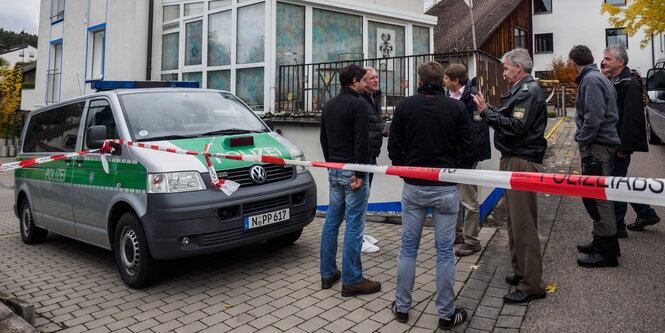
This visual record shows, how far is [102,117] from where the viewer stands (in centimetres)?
515

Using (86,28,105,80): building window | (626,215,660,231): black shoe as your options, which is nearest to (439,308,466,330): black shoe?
(626,215,660,231): black shoe

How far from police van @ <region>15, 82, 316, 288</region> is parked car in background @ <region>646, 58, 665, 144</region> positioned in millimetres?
9837

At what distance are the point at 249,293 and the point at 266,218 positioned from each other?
0.76 m

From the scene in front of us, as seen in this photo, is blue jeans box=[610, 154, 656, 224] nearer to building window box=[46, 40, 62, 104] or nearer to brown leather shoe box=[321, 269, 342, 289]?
brown leather shoe box=[321, 269, 342, 289]

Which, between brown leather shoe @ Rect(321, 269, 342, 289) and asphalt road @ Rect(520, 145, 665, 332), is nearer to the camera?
asphalt road @ Rect(520, 145, 665, 332)

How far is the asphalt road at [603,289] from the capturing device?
11.0 ft

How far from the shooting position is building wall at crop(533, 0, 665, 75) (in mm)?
31375

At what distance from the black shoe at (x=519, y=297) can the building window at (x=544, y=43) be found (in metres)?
35.1

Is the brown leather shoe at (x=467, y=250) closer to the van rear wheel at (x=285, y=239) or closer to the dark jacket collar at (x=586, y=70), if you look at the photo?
the van rear wheel at (x=285, y=239)

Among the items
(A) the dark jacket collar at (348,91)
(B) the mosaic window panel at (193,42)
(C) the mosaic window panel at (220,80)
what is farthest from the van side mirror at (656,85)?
(B) the mosaic window panel at (193,42)

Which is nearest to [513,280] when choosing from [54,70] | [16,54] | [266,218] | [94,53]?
[266,218]

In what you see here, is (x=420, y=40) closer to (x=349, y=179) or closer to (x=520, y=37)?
(x=349, y=179)

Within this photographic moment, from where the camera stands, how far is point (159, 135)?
478 cm

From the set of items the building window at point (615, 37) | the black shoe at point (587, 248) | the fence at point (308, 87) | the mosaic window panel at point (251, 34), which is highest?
the building window at point (615, 37)
